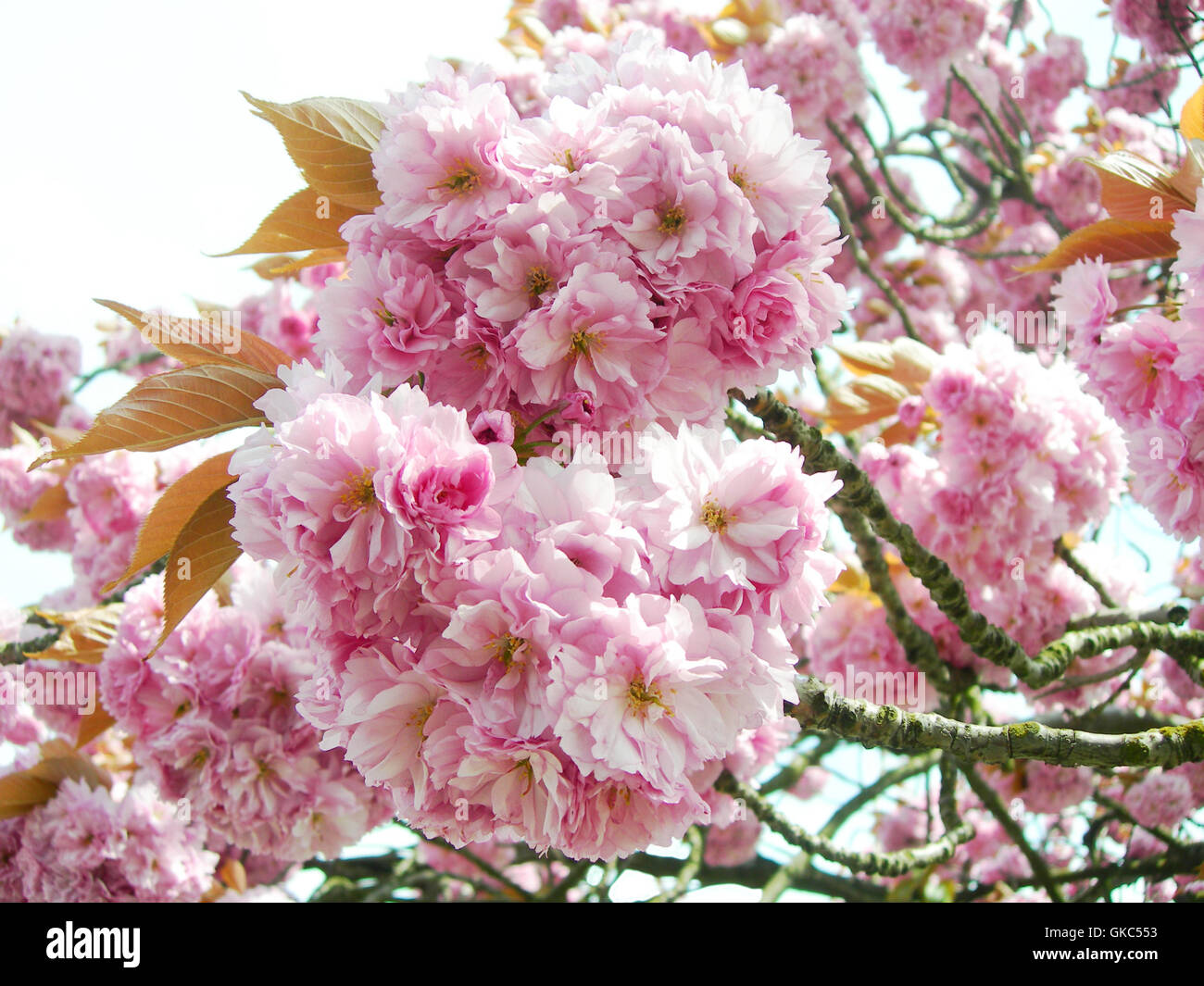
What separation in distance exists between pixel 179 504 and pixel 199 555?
10 centimetres

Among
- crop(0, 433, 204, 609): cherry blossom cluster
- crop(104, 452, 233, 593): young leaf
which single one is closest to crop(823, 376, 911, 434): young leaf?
crop(104, 452, 233, 593): young leaf

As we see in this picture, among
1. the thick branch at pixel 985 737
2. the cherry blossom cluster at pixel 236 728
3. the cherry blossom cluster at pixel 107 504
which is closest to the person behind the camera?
the thick branch at pixel 985 737

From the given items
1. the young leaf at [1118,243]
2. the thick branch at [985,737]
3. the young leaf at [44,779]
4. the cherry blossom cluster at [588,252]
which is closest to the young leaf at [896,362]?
the young leaf at [1118,243]

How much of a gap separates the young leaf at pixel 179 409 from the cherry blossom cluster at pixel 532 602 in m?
0.29

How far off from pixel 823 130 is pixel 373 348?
3.83m

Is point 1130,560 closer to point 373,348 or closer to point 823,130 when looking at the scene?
point 823,130

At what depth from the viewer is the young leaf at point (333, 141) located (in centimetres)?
120

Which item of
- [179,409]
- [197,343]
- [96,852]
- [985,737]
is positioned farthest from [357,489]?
[96,852]

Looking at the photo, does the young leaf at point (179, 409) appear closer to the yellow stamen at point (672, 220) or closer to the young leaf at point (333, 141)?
the young leaf at point (333, 141)

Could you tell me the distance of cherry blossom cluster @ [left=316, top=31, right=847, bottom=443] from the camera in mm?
1027

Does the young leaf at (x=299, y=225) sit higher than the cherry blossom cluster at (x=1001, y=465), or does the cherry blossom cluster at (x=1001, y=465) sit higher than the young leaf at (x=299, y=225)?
the young leaf at (x=299, y=225)

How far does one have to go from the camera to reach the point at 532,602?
825mm

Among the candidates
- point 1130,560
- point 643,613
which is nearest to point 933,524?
point 1130,560

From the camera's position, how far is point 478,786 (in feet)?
2.95
